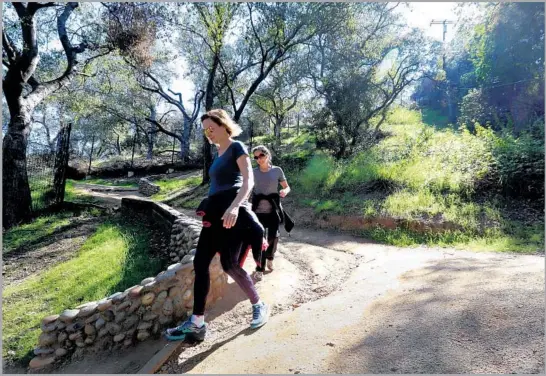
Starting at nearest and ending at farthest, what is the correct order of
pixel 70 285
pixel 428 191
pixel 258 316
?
pixel 258 316, pixel 70 285, pixel 428 191

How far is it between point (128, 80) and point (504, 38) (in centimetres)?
1626

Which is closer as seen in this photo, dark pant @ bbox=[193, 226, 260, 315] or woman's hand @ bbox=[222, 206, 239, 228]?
woman's hand @ bbox=[222, 206, 239, 228]

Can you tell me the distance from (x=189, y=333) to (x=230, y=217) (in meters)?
1.17

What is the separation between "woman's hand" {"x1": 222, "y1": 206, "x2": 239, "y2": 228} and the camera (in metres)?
2.50

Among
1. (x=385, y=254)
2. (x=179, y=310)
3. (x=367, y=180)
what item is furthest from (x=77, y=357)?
(x=367, y=180)

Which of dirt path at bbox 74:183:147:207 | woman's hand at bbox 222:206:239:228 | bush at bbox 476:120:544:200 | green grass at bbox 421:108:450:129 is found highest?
green grass at bbox 421:108:450:129

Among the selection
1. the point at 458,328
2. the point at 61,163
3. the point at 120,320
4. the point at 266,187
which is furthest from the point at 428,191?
the point at 61,163

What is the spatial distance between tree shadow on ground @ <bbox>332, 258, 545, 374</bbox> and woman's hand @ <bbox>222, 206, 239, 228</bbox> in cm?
Answer: 127

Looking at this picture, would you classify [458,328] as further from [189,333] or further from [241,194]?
[189,333]

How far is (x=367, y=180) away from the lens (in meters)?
8.73

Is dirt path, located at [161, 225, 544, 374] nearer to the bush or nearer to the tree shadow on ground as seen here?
the tree shadow on ground

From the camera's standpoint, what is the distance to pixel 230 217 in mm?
2504

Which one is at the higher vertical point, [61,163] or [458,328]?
[61,163]

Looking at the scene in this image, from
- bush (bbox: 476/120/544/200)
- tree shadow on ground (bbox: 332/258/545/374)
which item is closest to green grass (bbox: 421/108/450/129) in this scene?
bush (bbox: 476/120/544/200)
